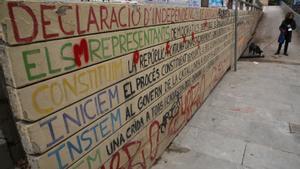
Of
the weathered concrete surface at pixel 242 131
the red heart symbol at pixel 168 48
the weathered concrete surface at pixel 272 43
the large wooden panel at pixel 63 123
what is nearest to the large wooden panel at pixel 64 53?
the large wooden panel at pixel 63 123

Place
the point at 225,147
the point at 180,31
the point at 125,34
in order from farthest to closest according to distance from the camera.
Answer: the point at 225,147 → the point at 180,31 → the point at 125,34

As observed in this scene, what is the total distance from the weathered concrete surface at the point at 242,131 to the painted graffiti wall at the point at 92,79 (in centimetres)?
48

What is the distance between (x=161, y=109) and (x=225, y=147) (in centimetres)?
117

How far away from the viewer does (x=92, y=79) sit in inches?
64.1

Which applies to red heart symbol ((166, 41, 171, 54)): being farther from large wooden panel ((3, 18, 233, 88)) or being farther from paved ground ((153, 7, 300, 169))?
paved ground ((153, 7, 300, 169))

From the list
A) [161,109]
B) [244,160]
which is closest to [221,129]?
[244,160]

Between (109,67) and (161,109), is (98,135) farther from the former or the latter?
(161,109)

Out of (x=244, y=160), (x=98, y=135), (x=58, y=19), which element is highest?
(x=58, y=19)

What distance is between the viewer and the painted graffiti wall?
47.0 inches

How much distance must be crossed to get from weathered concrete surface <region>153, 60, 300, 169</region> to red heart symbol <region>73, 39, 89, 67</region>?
1.85 meters

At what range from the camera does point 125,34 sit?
1.93 metres

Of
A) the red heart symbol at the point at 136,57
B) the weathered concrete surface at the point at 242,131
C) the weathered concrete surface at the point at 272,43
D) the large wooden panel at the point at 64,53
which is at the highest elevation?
the large wooden panel at the point at 64,53

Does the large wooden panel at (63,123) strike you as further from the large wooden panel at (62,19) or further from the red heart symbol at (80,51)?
the large wooden panel at (62,19)

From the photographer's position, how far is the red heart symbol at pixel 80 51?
1459 millimetres
